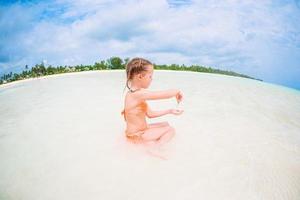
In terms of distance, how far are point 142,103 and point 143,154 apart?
422 mm

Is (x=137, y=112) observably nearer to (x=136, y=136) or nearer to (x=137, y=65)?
(x=136, y=136)

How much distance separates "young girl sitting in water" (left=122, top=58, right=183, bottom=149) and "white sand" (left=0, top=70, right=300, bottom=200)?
12cm

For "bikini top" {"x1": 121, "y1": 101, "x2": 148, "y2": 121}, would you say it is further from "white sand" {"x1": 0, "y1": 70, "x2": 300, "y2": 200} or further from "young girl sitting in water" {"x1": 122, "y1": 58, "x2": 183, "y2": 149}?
"white sand" {"x1": 0, "y1": 70, "x2": 300, "y2": 200}

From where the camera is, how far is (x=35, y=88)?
224 inches

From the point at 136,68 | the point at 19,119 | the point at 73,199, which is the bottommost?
the point at 73,199

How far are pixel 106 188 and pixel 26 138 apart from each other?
1.33 meters

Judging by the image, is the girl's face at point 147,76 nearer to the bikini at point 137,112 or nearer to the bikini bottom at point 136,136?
the bikini at point 137,112

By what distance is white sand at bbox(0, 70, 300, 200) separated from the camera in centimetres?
183

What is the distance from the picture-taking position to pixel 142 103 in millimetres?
2430

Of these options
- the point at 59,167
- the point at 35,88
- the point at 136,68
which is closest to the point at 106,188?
the point at 59,167

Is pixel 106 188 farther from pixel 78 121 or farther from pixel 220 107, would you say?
pixel 220 107

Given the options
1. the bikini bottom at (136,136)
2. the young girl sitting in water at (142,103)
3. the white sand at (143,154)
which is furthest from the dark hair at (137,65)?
the white sand at (143,154)

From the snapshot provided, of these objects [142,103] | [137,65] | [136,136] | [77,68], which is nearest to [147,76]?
[137,65]

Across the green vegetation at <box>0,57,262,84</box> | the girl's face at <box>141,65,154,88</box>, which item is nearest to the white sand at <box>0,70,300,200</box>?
the girl's face at <box>141,65,154,88</box>
